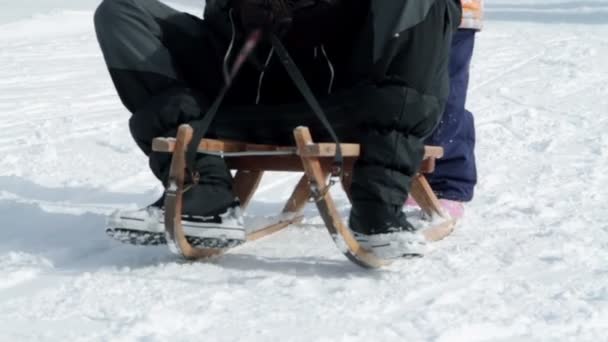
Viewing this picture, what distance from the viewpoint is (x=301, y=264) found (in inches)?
87.7

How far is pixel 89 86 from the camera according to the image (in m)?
5.80

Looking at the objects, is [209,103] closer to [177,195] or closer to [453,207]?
[177,195]

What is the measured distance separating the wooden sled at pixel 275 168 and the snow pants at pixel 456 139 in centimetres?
44

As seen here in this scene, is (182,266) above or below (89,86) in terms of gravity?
above

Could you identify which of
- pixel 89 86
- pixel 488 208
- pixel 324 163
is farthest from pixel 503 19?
pixel 324 163

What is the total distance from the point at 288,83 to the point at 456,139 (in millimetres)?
822

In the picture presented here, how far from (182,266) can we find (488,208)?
113 cm

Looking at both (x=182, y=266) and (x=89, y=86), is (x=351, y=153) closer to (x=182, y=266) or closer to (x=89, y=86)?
(x=182, y=266)

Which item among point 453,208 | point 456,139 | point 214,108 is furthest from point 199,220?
point 456,139

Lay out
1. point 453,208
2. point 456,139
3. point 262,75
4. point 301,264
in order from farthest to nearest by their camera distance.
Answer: point 456,139 < point 453,208 < point 262,75 < point 301,264

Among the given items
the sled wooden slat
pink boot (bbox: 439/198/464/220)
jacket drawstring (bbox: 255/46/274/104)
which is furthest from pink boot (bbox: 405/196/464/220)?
jacket drawstring (bbox: 255/46/274/104)

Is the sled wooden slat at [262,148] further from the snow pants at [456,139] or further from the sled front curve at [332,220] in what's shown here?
the snow pants at [456,139]

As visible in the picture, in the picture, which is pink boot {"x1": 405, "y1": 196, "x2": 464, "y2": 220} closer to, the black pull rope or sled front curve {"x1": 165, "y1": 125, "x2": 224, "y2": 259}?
the black pull rope

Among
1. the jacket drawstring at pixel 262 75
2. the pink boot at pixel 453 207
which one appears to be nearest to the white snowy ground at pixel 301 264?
the pink boot at pixel 453 207
